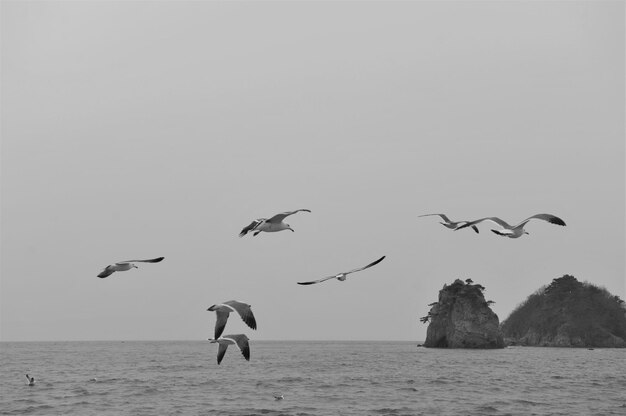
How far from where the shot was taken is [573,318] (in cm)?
15812

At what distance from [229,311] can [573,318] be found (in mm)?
151183

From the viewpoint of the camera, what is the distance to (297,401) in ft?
129

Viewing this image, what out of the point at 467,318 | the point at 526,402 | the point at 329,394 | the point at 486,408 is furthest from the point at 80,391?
the point at 467,318

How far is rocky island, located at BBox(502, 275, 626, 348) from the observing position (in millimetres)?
153875

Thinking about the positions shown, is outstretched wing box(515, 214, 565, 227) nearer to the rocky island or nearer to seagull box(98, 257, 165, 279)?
seagull box(98, 257, 165, 279)

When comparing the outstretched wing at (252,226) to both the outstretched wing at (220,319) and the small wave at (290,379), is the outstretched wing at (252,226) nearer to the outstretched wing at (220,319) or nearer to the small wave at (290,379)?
Answer: the outstretched wing at (220,319)

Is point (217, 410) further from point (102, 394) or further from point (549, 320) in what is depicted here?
point (549, 320)

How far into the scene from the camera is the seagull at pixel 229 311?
18062mm

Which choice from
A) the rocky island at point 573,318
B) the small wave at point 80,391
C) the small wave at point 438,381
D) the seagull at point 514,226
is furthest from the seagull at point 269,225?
the rocky island at point 573,318

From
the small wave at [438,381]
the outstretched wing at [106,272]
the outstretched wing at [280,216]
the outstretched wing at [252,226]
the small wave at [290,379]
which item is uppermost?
the outstretched wing at [280,216]

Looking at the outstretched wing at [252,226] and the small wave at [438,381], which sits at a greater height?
the outstretched wing at [252,226]

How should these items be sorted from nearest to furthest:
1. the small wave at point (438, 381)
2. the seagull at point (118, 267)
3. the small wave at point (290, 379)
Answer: the seagull at point (118, 267) → the small wave at point (438, 381) → the small wave at point (290, 379)

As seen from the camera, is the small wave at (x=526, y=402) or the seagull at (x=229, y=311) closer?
the seagull at (x=229, y=311)

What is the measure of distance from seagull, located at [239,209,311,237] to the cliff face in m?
110
